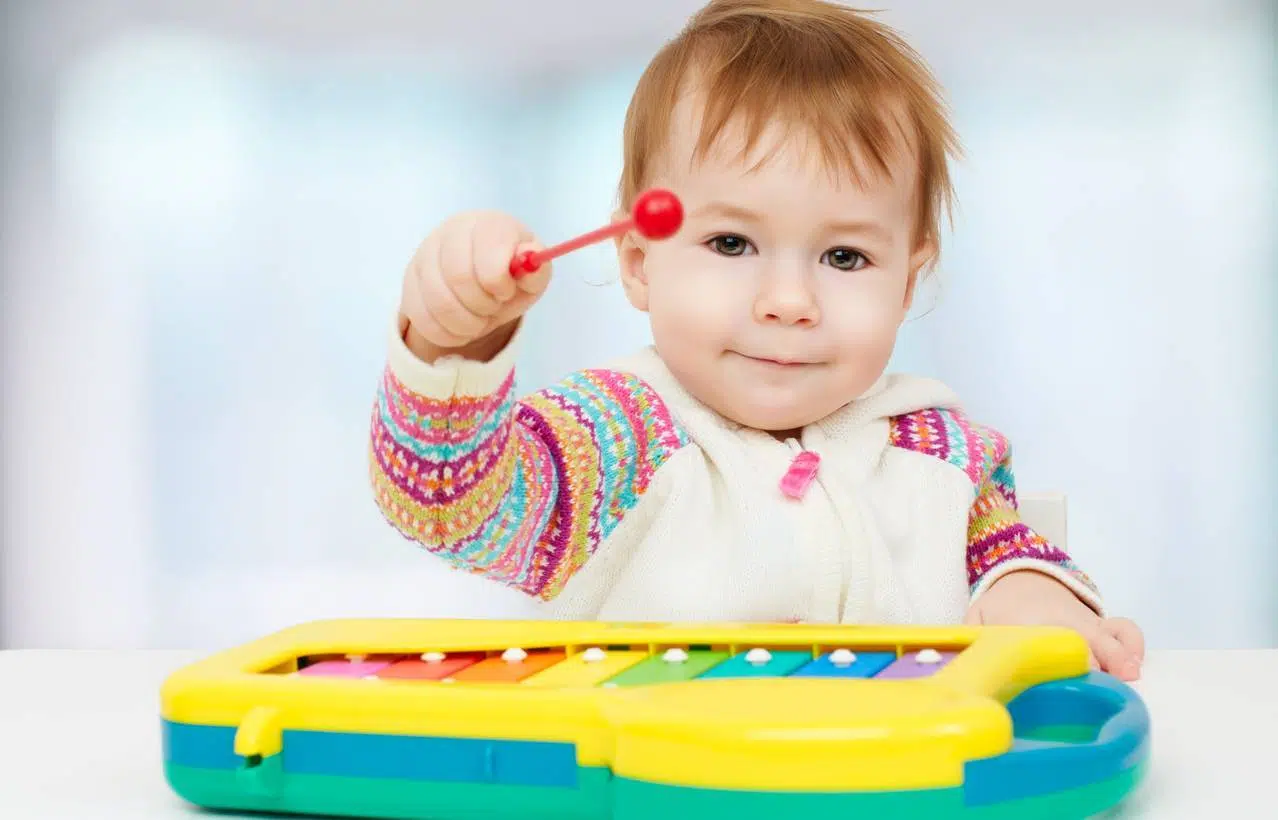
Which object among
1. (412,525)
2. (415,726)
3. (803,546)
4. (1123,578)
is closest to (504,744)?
(415,726)

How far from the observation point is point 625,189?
2.96 feet

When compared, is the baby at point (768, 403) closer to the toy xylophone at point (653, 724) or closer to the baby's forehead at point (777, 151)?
the baby's forehead at point (777, 151)

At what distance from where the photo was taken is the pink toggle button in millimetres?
839

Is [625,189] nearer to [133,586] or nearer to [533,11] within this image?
[533,11]

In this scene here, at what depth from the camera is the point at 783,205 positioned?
798mm

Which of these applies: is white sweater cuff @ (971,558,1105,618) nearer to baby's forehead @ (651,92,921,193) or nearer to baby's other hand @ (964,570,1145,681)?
baby's other hand @ (964,570,1145,681)

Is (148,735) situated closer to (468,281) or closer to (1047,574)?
(468,281)

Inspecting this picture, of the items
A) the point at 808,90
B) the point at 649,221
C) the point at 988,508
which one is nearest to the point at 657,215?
the point at 649,221

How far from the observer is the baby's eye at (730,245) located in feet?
2.69

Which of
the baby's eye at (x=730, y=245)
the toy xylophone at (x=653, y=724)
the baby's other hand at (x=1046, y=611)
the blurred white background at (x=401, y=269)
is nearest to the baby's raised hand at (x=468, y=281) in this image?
the toy xylophone at (x=653, y=724)

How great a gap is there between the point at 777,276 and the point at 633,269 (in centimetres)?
13

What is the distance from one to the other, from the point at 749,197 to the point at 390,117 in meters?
1.80

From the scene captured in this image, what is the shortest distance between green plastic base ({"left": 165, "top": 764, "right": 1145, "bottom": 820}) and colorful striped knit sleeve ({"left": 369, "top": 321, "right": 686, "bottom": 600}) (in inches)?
9.1

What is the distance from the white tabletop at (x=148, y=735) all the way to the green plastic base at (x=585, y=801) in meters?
0.02
